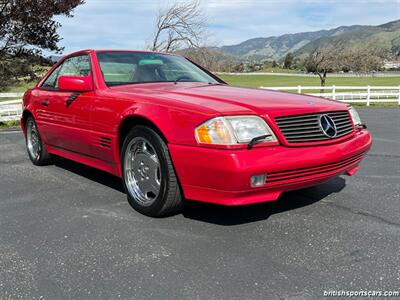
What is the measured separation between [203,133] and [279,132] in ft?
1.81

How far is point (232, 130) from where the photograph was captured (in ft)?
9.43

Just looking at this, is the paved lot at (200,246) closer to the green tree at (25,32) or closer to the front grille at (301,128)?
the front grille at (301,128)

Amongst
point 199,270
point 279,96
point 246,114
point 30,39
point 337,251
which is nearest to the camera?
point 199,270

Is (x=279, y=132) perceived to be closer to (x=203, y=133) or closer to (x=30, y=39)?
(x=203, y=133)

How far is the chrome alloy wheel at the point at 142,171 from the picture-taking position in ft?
11.3

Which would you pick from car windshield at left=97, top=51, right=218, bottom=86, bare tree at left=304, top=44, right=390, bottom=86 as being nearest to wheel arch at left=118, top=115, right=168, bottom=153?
Answer: car windshield at left=97, top=51, right=218, bottom=86

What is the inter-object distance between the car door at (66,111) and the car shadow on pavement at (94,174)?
18.7 inches

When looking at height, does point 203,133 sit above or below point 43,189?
above

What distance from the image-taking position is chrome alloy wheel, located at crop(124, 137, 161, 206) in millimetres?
3434

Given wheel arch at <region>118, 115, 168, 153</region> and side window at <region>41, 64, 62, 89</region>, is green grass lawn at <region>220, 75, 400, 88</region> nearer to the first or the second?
side window at <region>41, 64, 62, 89</region>

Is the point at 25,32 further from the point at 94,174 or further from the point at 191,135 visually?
the point at 191,135

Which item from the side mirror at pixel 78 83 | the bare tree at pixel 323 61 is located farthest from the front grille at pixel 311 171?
the bare tree at pixel 323 61

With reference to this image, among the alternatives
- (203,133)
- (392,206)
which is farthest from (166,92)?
(392,206)

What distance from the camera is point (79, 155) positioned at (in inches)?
175
